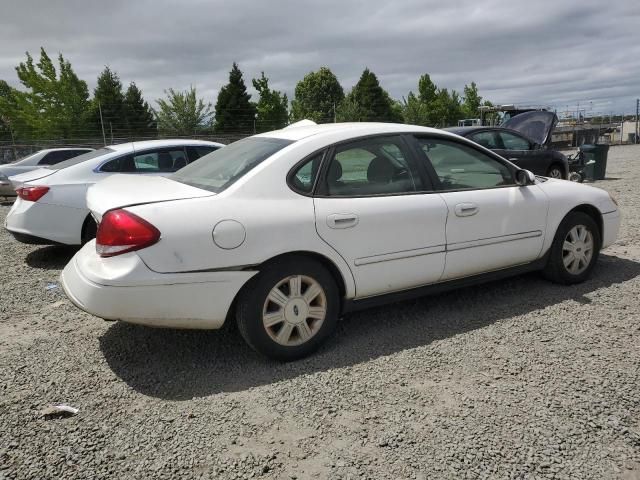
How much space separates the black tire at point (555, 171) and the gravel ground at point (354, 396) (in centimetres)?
759

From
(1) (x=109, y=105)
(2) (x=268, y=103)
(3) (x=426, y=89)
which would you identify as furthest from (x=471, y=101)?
(1) (x=109, y=105)

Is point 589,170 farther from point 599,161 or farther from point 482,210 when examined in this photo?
point 482,210

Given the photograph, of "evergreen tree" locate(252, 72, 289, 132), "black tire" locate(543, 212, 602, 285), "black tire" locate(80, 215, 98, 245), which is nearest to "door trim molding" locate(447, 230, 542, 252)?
"black tire" locate(543, 212, 602, 285)

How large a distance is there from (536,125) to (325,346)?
32.7ft

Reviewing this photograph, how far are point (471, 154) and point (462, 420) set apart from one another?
7.45 ft

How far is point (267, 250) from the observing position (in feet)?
9.97

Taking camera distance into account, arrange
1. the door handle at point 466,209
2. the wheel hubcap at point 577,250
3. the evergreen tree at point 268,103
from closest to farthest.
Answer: the door handle at point 466,209, the wheel hubcap at point 577,250, the evergreen tree at point 268,103

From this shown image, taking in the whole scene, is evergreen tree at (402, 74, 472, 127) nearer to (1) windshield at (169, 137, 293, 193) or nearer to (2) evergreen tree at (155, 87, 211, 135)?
(2) evergreen tree at (155, 87, 211, 135)

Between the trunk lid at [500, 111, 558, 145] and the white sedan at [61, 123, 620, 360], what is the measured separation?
7.82m

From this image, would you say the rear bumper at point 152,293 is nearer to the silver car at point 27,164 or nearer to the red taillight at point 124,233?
the red taillight at point 124,233

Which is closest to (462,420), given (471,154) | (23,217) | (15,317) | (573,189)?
(471,154)

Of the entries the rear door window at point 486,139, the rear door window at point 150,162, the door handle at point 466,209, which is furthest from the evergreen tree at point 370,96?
the door handle at point 466,209

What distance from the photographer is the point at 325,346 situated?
3.50 meters

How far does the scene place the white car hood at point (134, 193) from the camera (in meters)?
3.04
